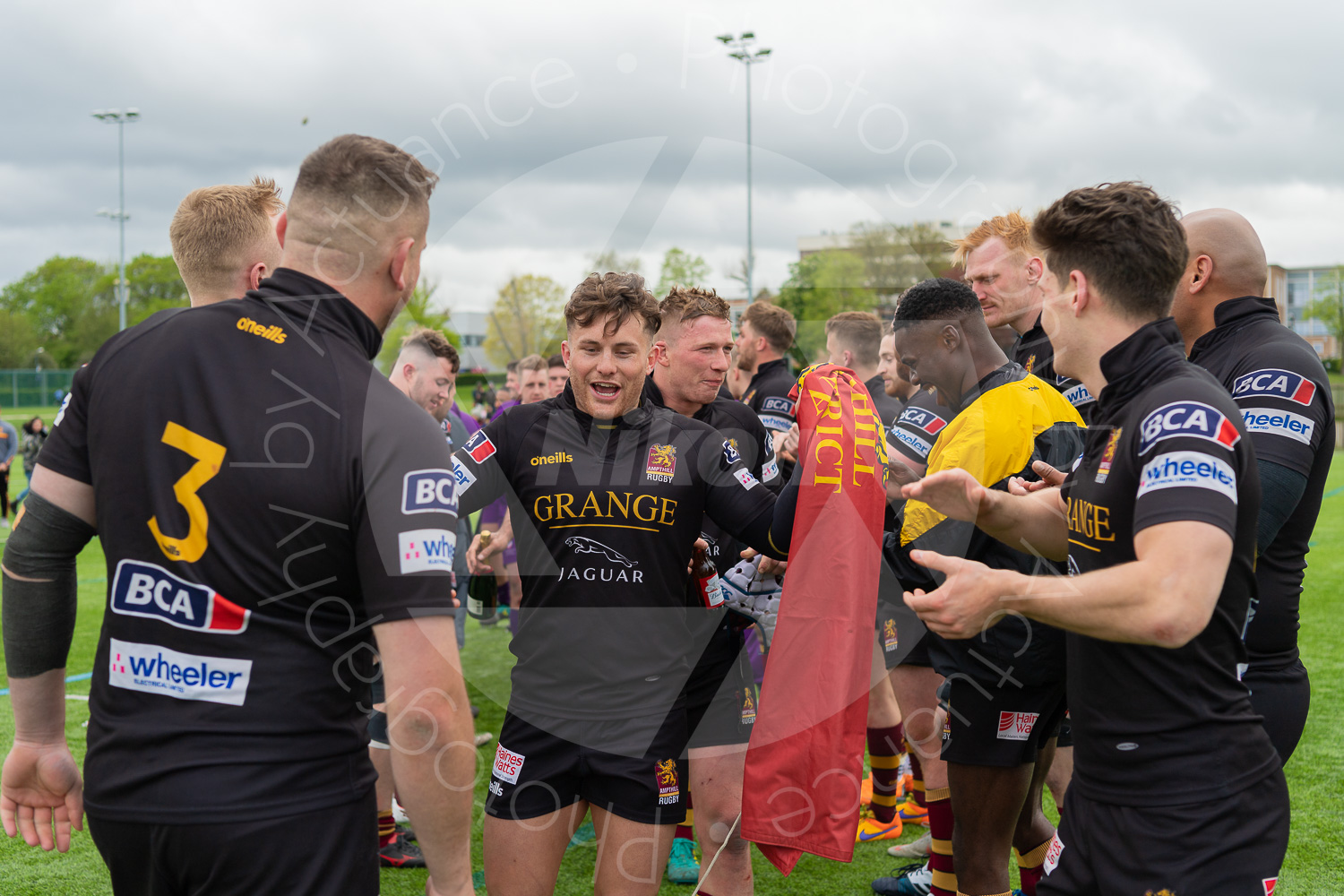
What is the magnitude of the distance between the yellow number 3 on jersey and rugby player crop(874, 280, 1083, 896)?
7.31 ft

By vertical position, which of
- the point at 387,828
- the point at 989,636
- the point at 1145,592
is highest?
the point at 1145,592

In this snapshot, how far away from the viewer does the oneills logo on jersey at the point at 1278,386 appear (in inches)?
108

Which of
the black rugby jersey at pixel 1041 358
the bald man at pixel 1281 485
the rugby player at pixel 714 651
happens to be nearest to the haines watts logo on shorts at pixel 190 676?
the rugby player at pixel 714 651

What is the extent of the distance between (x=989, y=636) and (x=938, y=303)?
4.35 ft

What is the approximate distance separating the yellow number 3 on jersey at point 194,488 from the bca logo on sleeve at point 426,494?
382 mm

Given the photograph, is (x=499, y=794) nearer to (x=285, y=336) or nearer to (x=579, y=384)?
(x=579, y=384)

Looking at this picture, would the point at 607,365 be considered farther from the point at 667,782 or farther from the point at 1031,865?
the point at 1031,865

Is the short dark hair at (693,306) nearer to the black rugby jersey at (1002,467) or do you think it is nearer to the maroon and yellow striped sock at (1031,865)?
the black rugby jersey at (1002,467)

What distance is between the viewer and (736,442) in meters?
4.71

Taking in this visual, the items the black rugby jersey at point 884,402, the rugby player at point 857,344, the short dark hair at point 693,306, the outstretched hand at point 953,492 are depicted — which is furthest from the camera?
the rugby player at point 857,344

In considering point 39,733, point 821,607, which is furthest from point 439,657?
point 821,607

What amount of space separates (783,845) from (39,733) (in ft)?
7.00

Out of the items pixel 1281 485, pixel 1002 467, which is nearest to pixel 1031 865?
pixel 1002 467

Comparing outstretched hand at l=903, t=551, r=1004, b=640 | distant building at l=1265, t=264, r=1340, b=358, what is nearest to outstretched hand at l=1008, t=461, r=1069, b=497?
outstretched hand at l=903, t=551, r=1004, b=640
